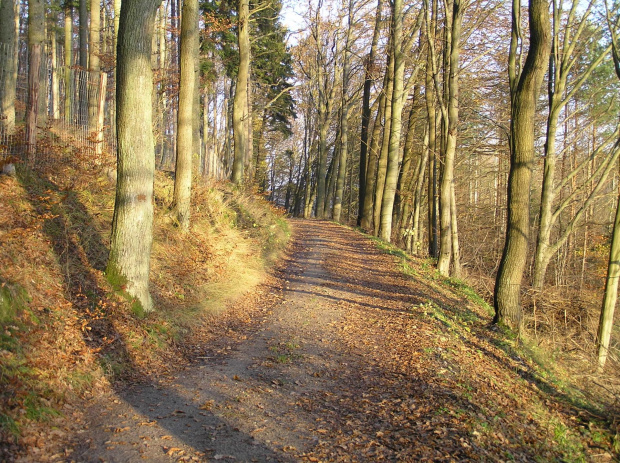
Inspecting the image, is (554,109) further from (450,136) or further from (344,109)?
(344,109)

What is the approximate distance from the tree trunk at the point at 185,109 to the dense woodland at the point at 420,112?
0.03 meters

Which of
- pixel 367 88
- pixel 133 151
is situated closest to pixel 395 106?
pixel 367 88

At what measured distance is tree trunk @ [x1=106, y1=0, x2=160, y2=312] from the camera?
719 cm

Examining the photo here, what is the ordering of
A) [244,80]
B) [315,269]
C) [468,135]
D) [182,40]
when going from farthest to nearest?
[468,135] < [244,80] < [315,269] < [182,40]

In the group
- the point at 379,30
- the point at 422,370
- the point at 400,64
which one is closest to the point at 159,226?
the point at 422,370

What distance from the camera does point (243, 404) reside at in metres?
5.62

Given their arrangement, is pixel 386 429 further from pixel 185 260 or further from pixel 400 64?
pixel 400 64

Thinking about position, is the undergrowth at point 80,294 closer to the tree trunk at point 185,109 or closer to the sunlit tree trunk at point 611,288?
the tree trunk at point 185,109

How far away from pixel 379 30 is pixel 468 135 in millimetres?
6571

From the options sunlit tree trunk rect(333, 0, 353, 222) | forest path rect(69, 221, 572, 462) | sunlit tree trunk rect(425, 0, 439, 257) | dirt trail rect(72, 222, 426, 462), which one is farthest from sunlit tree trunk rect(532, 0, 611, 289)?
sunlit tree trunk rect(333, 0, 353, 222)

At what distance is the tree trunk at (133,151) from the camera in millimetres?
7191

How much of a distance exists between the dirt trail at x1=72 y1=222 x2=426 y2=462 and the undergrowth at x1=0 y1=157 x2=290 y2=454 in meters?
0.50

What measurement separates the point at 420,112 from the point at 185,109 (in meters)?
16.0

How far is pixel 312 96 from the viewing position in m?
37.6
